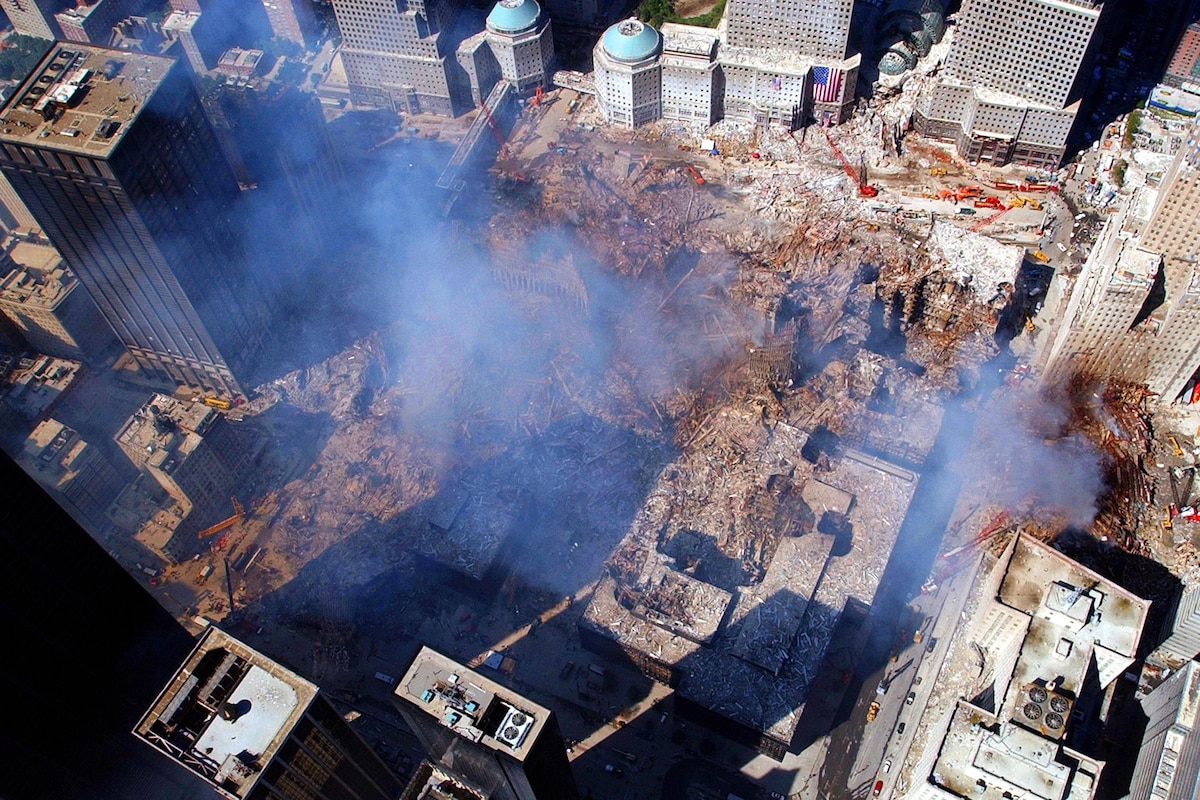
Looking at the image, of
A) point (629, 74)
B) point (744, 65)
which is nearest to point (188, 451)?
point (629, 74)

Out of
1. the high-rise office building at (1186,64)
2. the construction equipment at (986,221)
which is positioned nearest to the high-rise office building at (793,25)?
the construction equipment at (986,221)

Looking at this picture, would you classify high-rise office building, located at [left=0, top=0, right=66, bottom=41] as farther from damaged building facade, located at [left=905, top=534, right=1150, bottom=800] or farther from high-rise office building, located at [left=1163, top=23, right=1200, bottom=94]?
high-rise office building, located at [left=1163, top=23, right=1200, bottom=94]

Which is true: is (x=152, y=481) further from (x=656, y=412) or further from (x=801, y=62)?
(x=801, y=62)

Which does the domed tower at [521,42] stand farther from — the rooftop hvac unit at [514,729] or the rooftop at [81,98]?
the rooftop hvac unit at [514,729]

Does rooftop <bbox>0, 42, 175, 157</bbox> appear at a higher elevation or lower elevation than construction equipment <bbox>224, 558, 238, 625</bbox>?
higher

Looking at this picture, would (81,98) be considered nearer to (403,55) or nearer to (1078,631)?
(403,55)

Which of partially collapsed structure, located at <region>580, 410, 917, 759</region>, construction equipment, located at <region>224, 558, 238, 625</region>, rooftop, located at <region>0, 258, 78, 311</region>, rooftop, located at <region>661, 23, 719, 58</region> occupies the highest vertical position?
rooftop, located at <region>661, 23, 719, 58</region>

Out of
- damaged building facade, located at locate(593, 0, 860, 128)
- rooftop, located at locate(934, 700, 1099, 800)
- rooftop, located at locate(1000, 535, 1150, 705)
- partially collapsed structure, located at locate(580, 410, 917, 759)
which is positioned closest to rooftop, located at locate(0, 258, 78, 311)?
partially collapsed structure, located at locate(580, 410, 917, 759)
